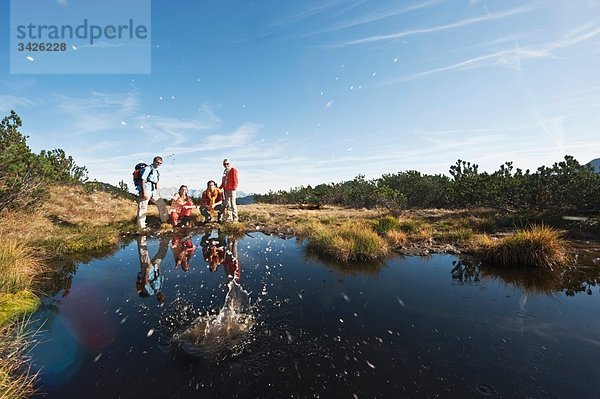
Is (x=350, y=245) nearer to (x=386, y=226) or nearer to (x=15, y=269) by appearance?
(x=386, y=226)

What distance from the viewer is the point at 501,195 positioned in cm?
2306

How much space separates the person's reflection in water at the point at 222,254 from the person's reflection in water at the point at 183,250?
20.5 inches

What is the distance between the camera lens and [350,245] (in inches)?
435

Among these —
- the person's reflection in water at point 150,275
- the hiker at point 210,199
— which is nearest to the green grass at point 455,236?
the person's reflection in water at point 150,275

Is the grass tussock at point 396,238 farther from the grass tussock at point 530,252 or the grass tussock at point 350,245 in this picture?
the grass tussock at point 530,252

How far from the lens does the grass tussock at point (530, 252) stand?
9508mm

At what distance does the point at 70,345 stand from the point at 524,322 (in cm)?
833

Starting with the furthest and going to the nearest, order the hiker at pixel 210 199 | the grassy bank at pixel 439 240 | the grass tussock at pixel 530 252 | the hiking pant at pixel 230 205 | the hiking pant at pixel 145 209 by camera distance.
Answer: the hiker at pixel 210 199
the hiking pant at pixel 230 205
the hiking pant at pixel 145 209
the grassy bank at pixel 439 240
the grass tussock at pixel 530 252

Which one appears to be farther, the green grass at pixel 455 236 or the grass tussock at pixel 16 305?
the green grass at pixel 455 236

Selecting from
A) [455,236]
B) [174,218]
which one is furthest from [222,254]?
[455,236]

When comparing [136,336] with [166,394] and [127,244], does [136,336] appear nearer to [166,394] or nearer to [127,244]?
[166,394]

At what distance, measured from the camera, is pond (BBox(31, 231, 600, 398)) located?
4004 millimetres

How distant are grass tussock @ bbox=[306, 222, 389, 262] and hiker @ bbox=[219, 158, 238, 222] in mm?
5694

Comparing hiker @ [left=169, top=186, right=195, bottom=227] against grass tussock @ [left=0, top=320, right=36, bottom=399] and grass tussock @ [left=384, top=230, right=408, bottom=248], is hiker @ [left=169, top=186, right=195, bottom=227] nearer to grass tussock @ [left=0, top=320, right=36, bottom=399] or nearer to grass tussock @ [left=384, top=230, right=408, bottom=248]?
grass tussock @ [left=384, top=230, right=408, bottom=248]
